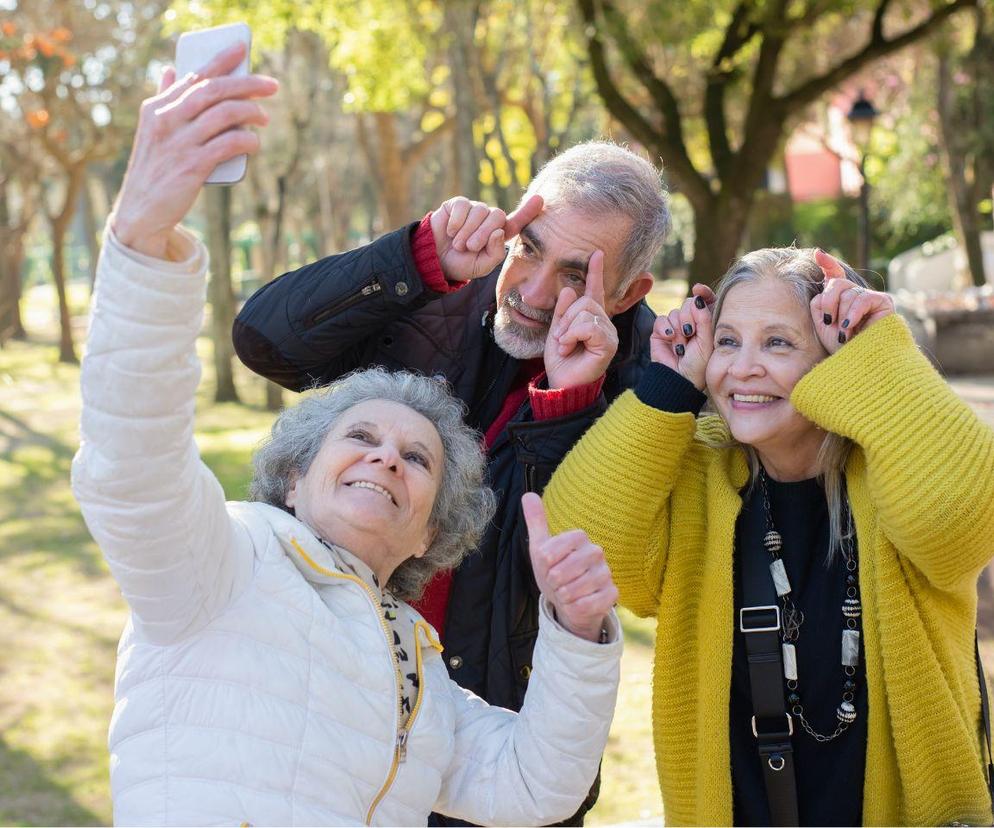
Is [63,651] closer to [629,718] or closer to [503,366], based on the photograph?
[629,718]

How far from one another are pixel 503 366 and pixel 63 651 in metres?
5.24

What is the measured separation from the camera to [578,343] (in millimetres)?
3076

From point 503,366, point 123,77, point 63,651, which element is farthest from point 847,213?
point 503,366

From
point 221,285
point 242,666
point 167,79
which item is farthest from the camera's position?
point 221,285

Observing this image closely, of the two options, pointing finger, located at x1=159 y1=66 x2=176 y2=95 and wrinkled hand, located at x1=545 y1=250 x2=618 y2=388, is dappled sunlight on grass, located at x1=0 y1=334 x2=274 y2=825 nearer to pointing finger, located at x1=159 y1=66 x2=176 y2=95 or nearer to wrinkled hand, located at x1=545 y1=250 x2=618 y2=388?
wrinkled hand, located at x1=545 y1=250 x2=618 y2=388

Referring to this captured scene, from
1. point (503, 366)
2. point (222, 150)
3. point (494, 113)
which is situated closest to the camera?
point (222, 150)

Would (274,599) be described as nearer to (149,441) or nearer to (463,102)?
(149,441)

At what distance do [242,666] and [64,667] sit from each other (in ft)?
18.4

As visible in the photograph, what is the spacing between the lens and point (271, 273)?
19.5m

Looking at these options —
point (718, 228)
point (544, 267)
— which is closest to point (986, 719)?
point (544, 267)

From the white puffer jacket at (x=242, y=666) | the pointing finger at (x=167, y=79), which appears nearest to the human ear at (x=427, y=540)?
the white puffer jacket at (x=242, y=666)

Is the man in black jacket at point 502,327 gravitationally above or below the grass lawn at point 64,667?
above

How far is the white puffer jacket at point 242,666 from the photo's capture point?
6.40 feet

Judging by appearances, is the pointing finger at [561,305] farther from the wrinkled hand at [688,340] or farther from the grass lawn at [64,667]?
the grass lawn at [64,667]
